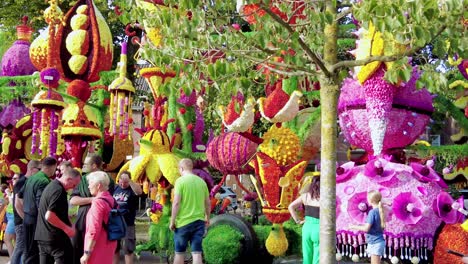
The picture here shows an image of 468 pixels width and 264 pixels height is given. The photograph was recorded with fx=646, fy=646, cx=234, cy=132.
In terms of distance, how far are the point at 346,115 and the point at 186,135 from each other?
3.17 meters

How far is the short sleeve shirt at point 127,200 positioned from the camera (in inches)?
324

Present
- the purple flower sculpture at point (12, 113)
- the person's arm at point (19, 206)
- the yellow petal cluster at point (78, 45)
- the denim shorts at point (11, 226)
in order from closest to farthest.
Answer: the person's arm at point (19, 206)
the denim shorts at point (11, 226)
the yellow petal cluster at point (78, 45)
the purple flower sculpture at point (12, 113)

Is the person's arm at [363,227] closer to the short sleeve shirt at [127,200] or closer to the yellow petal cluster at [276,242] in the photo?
the yellow petal cluster at [276,242]

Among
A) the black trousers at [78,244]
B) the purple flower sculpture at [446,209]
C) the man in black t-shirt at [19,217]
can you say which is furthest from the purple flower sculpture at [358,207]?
the man in black t-shirt at [19,217]

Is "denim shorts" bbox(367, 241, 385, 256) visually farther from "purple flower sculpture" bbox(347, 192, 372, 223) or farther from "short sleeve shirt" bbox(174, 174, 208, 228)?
"short sleeve shirt" bbox(174, 174, 208, 228)

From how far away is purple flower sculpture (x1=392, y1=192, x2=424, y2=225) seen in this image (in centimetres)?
736

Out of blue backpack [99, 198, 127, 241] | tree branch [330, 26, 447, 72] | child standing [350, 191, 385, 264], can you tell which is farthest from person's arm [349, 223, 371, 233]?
tree branch [330, 26, 447, 72]

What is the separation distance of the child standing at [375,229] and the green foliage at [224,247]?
211cm

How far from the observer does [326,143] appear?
439cm

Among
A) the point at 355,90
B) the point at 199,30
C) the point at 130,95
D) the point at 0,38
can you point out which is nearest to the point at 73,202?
the point at 199,30

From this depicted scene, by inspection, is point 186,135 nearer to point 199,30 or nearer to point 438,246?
point 438,246

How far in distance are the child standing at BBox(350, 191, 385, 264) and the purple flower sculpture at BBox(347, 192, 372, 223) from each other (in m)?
0.31

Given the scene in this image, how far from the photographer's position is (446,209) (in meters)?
7.38

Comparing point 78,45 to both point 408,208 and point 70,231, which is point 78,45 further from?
point 408,208
